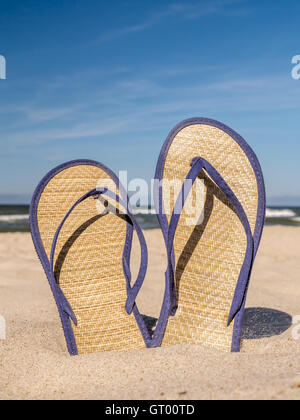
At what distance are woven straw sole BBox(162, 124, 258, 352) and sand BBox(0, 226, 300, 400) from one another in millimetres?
288

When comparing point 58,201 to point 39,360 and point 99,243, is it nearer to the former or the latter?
point 99,243

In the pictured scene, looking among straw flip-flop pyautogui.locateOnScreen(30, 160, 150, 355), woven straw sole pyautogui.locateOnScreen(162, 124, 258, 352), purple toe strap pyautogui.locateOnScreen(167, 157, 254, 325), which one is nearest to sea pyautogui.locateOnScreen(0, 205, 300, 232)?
straw flip-flop pyautogui.locateOnScreen(30, 160, 150, 355)

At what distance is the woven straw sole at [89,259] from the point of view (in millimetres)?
2752

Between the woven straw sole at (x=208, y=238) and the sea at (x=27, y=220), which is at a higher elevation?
the woven straw sole at (x=208, y=238)

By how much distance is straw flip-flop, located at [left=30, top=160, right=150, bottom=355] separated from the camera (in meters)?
2.74

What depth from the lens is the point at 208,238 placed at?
8.92ft

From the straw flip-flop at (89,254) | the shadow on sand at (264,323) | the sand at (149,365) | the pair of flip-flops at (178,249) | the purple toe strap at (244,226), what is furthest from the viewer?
the shadow on sand at (264,323)

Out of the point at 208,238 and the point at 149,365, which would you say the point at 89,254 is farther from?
the point at 149,365

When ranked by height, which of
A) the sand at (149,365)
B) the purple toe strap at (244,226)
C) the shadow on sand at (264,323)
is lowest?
the shadow on sand at (264,323)

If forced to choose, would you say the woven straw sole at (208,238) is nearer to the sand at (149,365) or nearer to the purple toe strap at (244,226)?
the purple toe strap at (244,226)

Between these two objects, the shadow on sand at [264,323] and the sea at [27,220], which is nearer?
the shadow on sand at [264,323]

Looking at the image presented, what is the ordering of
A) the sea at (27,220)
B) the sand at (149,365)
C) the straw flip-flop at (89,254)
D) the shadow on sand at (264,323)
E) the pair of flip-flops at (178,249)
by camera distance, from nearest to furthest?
the sand at (149,365)
the pair of flip-flops at (178,249)
the straw flip-flop at (89,254)
the shadow on sand at (264,323)
the sea at (27,220)

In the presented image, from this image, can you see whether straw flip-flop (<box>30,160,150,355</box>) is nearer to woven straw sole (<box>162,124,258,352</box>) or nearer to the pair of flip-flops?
the pair of flip-flops

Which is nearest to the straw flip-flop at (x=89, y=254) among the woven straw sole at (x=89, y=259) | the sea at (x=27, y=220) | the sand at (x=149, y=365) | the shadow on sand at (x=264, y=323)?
the woven straw sole at (x=89, y=259)
